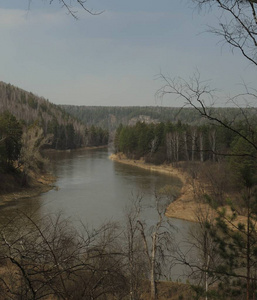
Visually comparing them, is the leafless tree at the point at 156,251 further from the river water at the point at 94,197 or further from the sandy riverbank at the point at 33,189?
the sandy riverbank at the point at 33,189

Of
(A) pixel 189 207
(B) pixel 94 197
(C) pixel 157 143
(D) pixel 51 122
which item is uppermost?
(D) pixel 51 122

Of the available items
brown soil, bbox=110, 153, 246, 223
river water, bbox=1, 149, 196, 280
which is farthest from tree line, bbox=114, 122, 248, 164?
river water, bbox=1, 149, 196, 280

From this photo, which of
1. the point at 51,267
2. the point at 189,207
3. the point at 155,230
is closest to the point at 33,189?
the point at 189,207

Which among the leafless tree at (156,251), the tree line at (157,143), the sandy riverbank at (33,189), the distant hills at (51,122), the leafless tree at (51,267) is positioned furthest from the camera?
the distant hills at (51,122)

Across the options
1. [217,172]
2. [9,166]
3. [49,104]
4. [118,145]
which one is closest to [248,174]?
[217,172]

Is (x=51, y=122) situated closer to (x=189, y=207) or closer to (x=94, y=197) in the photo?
(x=94, y=197)

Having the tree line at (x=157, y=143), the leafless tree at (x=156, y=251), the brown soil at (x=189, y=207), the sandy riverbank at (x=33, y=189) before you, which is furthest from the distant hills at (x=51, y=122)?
the leafless tree at (x=156, y=251)

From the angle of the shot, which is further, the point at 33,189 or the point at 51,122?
the point at 51,122

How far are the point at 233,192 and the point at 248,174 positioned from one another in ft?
65.4

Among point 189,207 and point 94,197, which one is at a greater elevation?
point 94,197

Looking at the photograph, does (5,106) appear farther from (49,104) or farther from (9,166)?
(9,166)

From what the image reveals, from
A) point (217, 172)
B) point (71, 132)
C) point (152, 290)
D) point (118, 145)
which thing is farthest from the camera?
point (71, 132)

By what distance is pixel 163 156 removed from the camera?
5278 centimetres

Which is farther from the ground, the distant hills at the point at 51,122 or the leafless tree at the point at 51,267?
the distant hills at the point at 51,122
